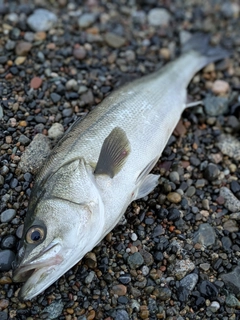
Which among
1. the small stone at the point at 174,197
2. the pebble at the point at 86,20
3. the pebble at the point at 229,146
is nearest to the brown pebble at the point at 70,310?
the small stone at the point at 174,197

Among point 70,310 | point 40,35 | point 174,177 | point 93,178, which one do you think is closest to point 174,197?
point 174,177

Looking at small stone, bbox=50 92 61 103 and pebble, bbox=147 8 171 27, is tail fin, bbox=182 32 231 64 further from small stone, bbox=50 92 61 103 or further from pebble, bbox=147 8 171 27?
small stone, bbox=50 92 61 103

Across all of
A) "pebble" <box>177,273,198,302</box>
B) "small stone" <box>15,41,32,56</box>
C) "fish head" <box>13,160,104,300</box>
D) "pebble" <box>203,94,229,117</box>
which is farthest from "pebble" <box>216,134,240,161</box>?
"small stone" <box>15,41,32,56</box>

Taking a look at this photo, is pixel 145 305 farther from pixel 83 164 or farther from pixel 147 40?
pixel 147 40

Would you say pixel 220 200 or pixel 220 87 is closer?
pixel 220 200

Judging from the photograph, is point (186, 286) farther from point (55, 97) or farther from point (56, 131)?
point (55, 97)
